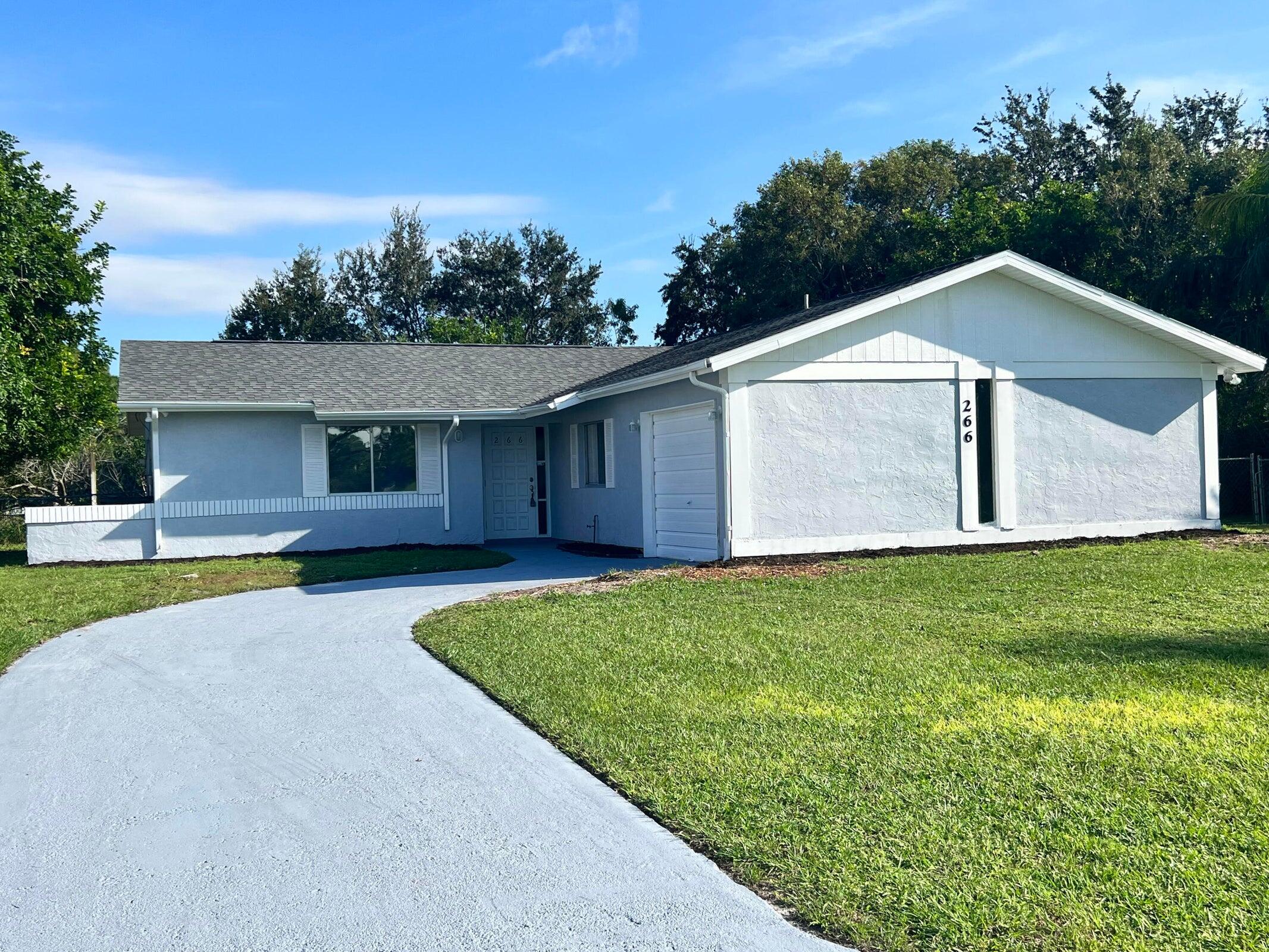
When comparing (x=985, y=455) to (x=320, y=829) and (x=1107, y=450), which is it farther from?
(x=320, y=829)

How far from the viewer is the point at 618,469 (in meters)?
17.1

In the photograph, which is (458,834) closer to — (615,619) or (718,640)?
(718,640)

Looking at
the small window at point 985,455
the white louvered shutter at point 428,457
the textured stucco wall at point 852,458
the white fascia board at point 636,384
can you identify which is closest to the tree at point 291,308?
the white louvered shutter at point 428,457

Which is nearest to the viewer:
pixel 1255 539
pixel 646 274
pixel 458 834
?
pixel 458 834

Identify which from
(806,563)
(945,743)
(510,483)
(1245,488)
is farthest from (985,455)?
(945,743)

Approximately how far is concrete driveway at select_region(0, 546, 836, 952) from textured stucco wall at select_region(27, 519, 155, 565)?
33.3 feet

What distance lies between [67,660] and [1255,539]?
48.3 ft

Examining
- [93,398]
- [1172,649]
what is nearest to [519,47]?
[93,398]

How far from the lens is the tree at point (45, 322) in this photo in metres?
17.5

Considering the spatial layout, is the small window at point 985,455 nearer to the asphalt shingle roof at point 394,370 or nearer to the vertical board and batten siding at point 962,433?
the vertical board and batten siding at point 962,433

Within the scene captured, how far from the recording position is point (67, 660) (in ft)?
29.2

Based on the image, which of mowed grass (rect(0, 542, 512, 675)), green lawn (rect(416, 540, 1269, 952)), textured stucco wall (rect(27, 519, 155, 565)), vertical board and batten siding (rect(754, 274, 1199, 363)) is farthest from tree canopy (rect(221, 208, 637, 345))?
green lawn (rect(416, 540, 1269, 952))

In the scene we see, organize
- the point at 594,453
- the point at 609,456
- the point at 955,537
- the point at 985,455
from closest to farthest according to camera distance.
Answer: the point at 955,537 → the point at 609,456 → the point at 985,455 → the point at 594,453

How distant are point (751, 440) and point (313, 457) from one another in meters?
8.56
